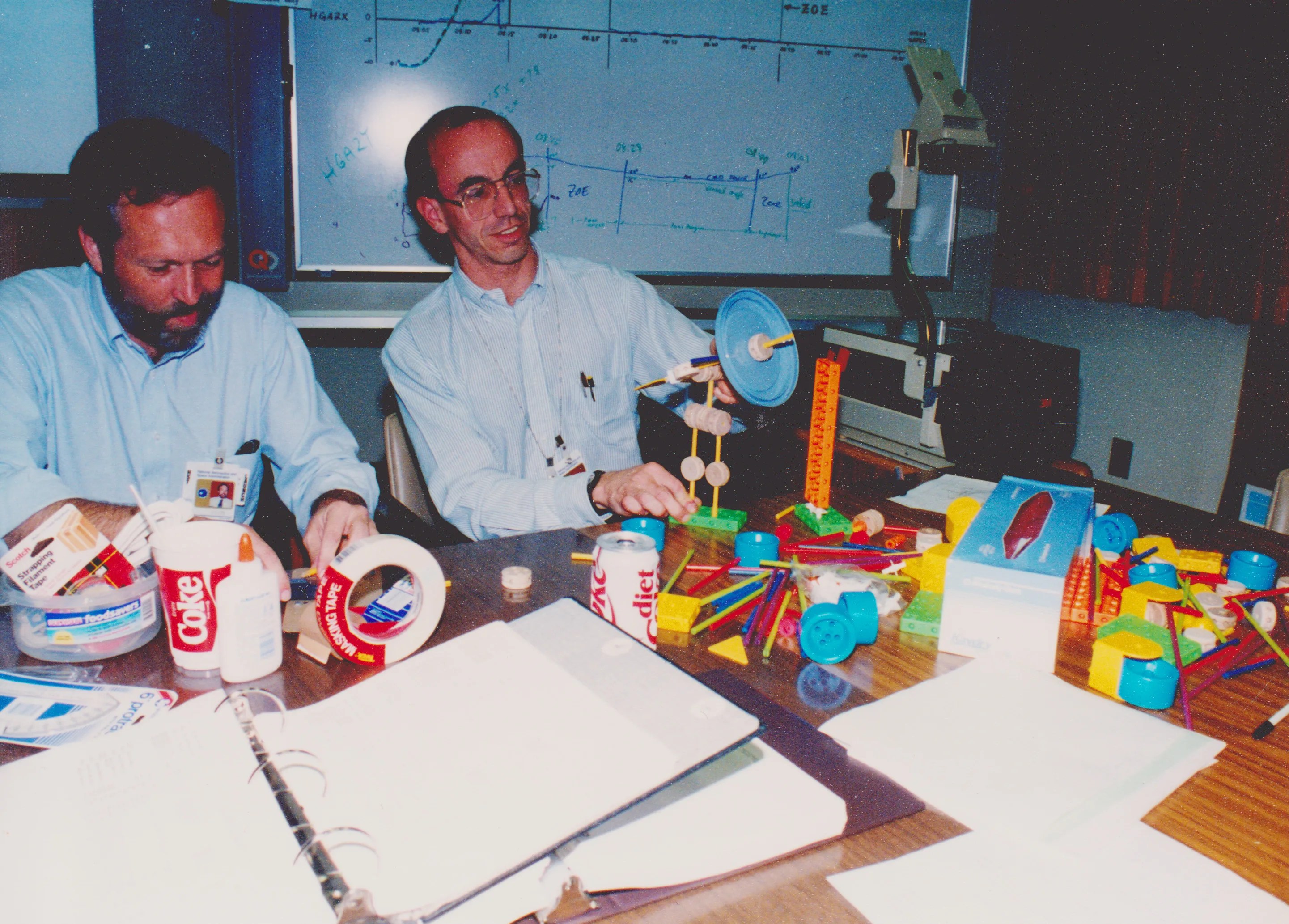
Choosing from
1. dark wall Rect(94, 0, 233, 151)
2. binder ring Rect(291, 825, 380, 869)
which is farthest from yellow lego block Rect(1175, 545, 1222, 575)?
dark wall Rect(94, 0, 233, 151)

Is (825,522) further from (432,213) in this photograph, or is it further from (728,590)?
(432,213)

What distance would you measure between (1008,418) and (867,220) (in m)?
0.96

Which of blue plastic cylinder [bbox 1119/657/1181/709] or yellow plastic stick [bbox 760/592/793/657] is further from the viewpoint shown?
yellow plastic stick [bbox 760/592/793/657]

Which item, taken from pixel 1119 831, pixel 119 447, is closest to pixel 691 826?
pixel 1119 831

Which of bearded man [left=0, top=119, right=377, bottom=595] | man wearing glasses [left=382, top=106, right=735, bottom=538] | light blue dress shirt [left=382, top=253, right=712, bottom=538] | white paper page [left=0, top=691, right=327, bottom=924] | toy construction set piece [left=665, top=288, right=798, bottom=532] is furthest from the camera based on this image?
man wearing glasses [left=382, top=106, right=735, bottom=538]

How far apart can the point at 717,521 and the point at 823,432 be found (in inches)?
9.8

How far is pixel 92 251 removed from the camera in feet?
5.59

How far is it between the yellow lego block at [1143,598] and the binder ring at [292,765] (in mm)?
996

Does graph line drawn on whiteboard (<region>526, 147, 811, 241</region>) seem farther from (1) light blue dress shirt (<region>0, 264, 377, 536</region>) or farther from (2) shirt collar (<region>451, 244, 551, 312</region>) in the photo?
(1) light blue dress shirt (<region>0, 264, 377, 536</region>)

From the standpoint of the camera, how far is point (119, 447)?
1.80 m

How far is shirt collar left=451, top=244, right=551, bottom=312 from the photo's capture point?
7.20ft

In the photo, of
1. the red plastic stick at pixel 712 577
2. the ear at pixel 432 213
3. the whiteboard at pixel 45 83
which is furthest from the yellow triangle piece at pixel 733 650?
the whiteboard at pixel 45 83

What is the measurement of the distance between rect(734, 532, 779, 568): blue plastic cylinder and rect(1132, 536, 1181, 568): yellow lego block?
0.56 metres

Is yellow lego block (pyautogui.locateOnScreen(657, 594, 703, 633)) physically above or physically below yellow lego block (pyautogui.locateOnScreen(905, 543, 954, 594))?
below
